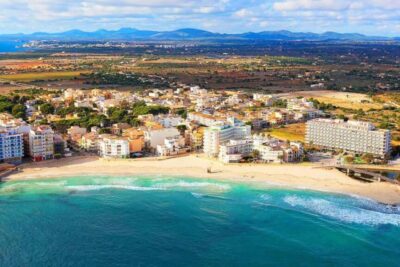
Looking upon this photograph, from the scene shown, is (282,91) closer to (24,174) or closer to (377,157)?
(377,157)

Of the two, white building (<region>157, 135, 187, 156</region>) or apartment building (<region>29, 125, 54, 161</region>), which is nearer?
apartment building (<region>29, 125, 54, 161</region>)

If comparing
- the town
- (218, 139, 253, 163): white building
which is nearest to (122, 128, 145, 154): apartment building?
the town

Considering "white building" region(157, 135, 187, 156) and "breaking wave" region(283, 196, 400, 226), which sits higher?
"white building" region(157, 135, 187, 156)

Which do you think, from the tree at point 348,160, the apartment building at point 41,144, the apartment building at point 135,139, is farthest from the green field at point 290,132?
the apartment building at point 41,144

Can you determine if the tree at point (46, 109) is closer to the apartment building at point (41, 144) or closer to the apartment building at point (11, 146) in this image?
the apartment building at point (41, 144)

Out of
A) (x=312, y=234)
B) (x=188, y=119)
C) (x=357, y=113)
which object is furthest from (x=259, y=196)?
(x=357, y=113)

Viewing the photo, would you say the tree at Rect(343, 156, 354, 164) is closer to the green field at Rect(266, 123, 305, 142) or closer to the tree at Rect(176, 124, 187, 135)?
the green field at Rect(266, 123, 305, 142)
